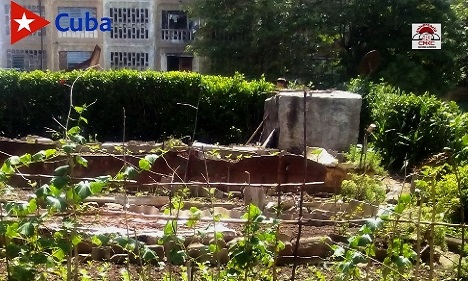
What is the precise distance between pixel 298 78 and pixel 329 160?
13.2 m

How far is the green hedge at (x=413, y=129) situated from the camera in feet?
33.8

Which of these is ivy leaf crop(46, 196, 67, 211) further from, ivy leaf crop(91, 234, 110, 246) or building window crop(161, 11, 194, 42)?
building window crop(161, 11, 194, 42)

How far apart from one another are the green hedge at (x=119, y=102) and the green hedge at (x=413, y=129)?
4.35m

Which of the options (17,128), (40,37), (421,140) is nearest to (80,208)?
(421,140)

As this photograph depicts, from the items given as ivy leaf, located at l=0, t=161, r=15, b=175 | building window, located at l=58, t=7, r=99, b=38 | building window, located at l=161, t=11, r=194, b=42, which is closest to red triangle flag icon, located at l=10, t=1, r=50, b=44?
building window, located at l=58, t=7, r=99, b=38

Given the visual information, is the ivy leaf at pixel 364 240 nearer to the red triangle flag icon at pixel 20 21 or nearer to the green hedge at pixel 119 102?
the green hedge at pixel 119 102

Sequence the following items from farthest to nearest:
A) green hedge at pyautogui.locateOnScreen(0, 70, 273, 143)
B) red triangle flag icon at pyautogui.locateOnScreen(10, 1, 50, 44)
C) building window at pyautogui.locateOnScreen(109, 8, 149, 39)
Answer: building window at pyautogui.locateOnScreen(109, 8, 149, 39) < red triangle flag icon at pyautogui.locateOnScreen(10, 1, 50, 44) < green hedge at pyautogui.locateOnScreen(0, 70, 273, 143)

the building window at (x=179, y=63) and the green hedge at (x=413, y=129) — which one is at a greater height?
the building window at (x=179, y=63)

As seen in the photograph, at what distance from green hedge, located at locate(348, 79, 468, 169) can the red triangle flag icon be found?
18275 millimetres

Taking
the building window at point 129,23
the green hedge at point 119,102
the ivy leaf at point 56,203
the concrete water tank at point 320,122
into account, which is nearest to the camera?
the ivy leaf at point 56,203

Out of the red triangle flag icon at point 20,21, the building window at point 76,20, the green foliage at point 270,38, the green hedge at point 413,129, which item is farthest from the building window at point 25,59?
the green hedge at point 413,129

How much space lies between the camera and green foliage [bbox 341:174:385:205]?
6.88 meters

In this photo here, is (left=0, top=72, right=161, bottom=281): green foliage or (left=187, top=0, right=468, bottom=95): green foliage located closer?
(left=0, top=72, right=161, bottom=281): green foliage

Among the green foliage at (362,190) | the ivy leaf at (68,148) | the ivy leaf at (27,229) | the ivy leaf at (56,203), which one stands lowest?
the green foliage at (362,190)
